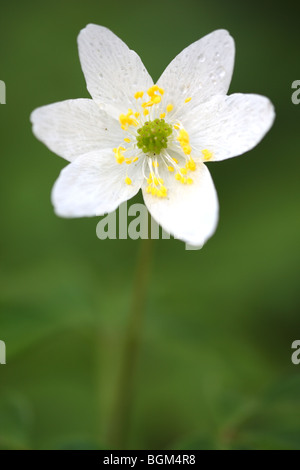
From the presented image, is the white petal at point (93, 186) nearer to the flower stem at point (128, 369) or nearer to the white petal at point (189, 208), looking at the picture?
the white petal at point (189, 208)

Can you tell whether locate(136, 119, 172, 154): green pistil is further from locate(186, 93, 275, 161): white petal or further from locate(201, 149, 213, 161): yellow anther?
locate(201, 149, 213, 161): yellow anther

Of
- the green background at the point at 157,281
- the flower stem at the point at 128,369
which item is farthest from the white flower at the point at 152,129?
the green background at the point at 157,281

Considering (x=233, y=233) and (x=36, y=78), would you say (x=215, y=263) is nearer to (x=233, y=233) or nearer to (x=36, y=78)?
(x=233, y=233)

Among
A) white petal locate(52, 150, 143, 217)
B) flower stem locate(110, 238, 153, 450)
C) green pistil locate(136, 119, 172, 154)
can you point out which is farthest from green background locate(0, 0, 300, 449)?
green pistil locate(136, 119, 172, 154)

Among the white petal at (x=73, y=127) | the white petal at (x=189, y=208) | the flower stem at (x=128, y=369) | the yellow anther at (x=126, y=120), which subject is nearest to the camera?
the white petal at (x=189, y=208)

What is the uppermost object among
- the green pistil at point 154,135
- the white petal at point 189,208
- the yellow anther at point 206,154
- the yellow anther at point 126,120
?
the yellow anther at point 126,120

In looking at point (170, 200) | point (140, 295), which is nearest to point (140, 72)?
point (170, 200)
